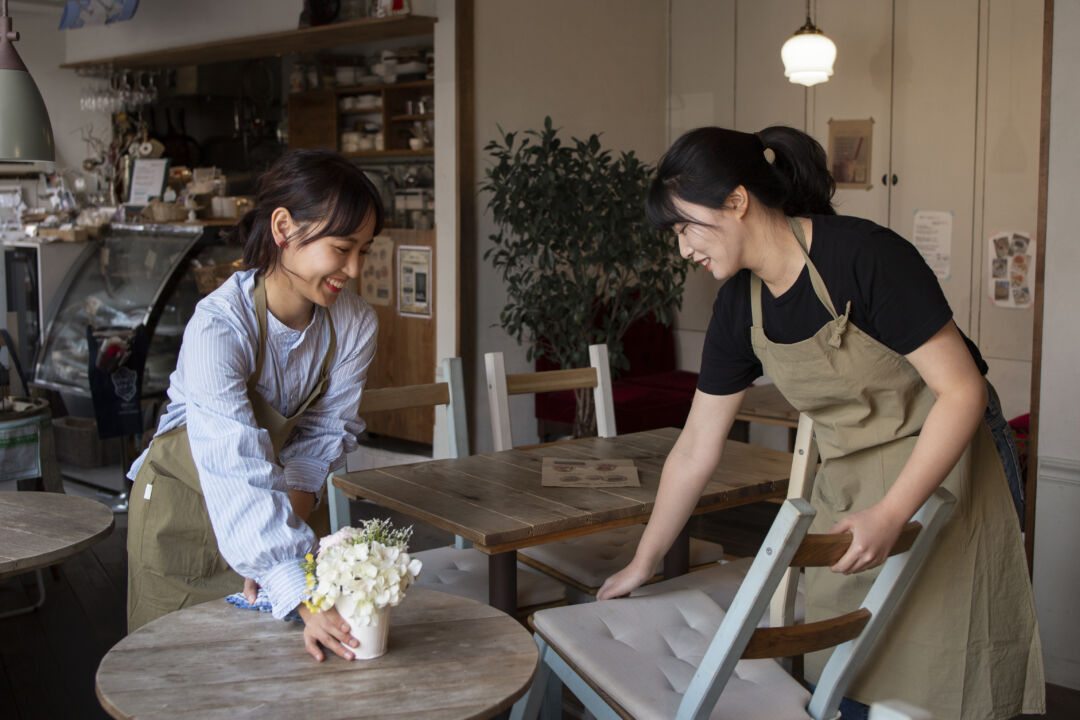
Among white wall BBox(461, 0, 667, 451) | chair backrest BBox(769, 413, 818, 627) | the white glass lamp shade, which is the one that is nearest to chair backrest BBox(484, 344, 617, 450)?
chair backrest BBox(769, 413, 818, 627)

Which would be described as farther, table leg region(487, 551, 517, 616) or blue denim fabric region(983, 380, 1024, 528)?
table leg region(487, 551, 517, 616)

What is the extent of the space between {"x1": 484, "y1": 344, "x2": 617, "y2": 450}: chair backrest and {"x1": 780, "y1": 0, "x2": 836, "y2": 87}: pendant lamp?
2502 mm

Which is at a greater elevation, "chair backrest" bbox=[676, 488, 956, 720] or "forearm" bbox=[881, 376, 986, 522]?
"forearm" bbox=[881, 376, 986, 522]

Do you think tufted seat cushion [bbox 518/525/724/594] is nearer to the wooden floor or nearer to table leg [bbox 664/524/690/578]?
table leg [bbox 664/524/690/578]

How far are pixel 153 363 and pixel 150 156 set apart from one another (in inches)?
70.6

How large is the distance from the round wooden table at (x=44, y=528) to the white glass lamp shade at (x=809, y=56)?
12.9 feet

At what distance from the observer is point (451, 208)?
5.57 meters

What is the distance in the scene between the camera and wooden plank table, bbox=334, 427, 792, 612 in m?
2.40

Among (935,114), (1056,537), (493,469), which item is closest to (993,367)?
(935,114)

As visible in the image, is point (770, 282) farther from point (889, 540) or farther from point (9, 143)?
point (9, 143)

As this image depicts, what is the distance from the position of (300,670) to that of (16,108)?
6.04 feet

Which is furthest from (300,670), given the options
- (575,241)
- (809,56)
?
(809,56)

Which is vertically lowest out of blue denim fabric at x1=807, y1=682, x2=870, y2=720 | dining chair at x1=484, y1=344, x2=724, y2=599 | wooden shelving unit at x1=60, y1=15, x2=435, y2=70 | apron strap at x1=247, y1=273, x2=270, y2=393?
blue denim fabric at x1=807, y1=682, x2=870, y2=720

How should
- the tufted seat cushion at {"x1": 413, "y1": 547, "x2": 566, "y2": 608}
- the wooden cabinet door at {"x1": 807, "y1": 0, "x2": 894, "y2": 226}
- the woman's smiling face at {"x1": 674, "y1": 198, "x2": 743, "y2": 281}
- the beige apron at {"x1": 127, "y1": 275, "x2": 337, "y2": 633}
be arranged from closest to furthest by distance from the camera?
1. the woman's smiling face at {"x1": 674, "y1": 198, "x2": 743, "y2": 281}
2. the beige apron at {"x1": 127, "y1": 275, "x2": 337, "y2": 633}
3. the tufted seat cushion at {"x1": 413, "y1": 547, "x2": 566, "y2": 608}
4. the wooden cabinet door at {"x1": 807, "y1": 0, "x2": 894, "y2": 226}
